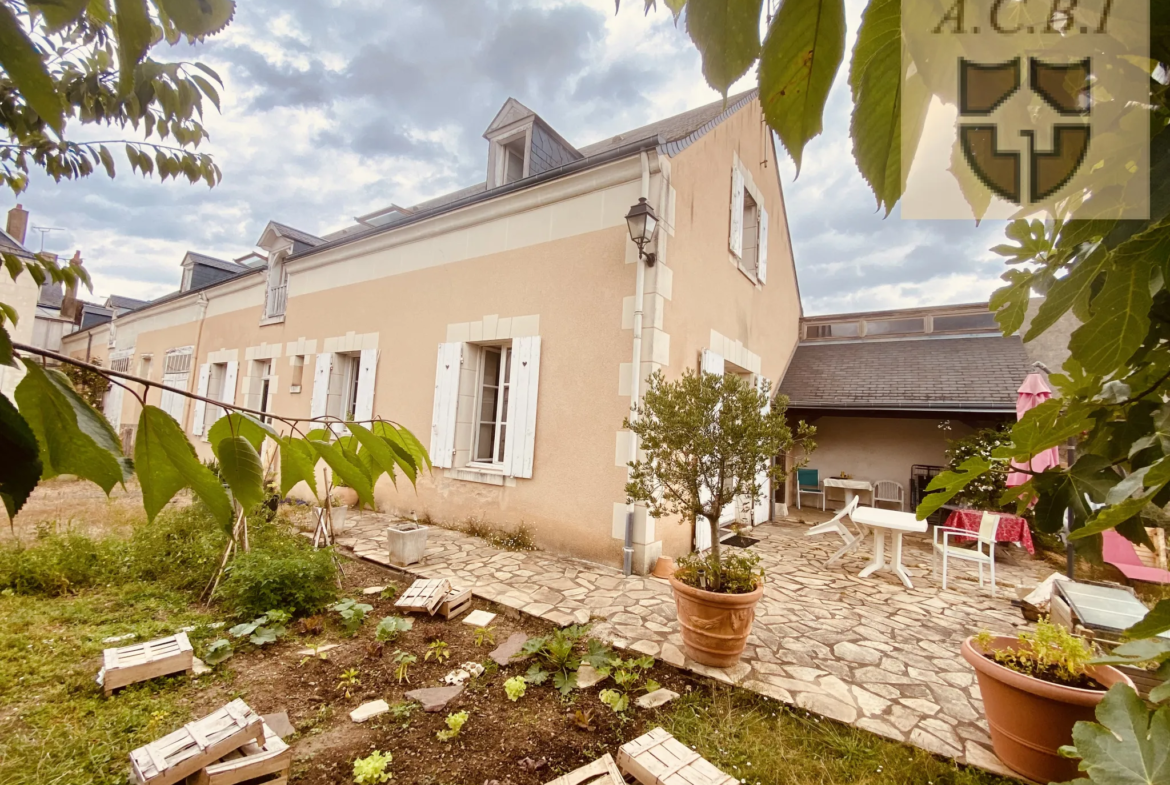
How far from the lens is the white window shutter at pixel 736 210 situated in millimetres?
5918

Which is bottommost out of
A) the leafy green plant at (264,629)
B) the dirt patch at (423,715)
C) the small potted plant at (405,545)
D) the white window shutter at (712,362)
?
the dirt patch at (423,715)

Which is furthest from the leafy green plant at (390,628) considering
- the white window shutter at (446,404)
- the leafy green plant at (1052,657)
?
the leafy green plant at (1052,657)

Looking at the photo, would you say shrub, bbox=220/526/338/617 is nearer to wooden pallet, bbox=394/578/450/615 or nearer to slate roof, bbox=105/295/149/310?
wooden pallet, bbox=394/578/450/615

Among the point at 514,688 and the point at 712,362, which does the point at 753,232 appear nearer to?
the point at 712,362

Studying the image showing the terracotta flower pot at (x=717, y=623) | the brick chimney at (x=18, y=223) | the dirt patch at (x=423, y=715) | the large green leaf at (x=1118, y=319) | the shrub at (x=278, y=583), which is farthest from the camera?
the brick chimney at (x=18, y=223)

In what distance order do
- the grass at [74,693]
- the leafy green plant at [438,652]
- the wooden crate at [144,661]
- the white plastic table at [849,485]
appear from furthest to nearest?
1. the white plastic table at [849,485]
2. the leafy green plant at [438,652]
3. the wooden crate at [144,661]
4. the grass at [74,693]

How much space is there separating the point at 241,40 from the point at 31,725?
310 cm

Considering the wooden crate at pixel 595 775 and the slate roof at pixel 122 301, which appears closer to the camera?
the wooden crate at pixel 595 775

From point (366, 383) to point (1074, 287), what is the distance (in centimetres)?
698

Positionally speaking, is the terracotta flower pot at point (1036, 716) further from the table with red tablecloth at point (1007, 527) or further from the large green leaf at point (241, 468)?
the table with red tablecloth at point (1007, 527)

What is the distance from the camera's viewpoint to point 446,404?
558 cm

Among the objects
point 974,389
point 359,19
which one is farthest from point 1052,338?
point 359,19

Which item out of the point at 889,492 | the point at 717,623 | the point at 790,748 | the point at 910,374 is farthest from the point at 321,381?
the point at 910,374
